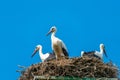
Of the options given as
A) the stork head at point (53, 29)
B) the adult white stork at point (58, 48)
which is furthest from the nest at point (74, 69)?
the stork head at point (53, 29)

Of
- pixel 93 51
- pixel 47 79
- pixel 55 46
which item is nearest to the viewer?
pixel 47 79

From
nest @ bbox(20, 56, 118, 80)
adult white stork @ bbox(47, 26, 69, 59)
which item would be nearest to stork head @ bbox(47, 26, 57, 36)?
adult white stork @ bbox(47, 26, 69, 59)

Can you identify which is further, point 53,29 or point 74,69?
point 53,29

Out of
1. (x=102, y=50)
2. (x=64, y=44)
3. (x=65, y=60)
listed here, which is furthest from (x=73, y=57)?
(x=102, y=50)

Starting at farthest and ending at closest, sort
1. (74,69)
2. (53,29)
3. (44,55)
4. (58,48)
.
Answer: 1. (44,55)
2. (53,29)
3. (58,48)
4. (74,69)

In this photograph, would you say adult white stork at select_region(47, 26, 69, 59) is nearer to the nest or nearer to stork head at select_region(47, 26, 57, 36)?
stork head at select_region(47, 26, 57, 36)

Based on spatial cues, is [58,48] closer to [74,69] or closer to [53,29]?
[53,29]

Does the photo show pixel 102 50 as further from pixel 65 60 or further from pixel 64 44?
pixel 65 60

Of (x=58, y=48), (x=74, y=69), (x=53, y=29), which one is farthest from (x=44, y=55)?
(x=74, y=69)

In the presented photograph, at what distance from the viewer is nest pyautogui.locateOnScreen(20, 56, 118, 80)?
1560 cm

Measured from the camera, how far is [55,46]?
17719 millimetres

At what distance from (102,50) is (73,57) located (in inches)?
167

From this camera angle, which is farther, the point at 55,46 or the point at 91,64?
the point at 55,46

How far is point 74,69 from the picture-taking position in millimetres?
15742
